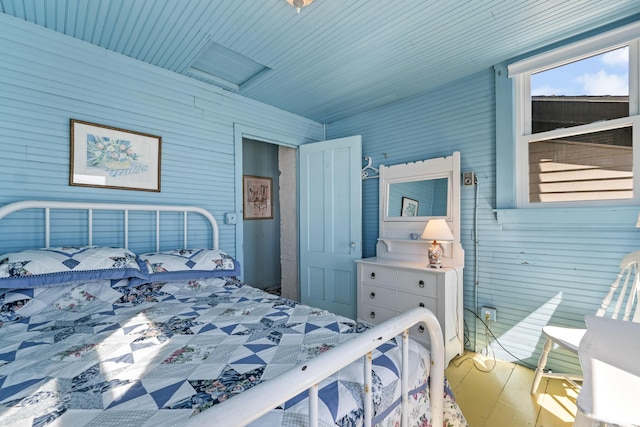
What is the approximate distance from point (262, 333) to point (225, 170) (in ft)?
6.51

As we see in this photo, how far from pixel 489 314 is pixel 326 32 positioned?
2.55 metres

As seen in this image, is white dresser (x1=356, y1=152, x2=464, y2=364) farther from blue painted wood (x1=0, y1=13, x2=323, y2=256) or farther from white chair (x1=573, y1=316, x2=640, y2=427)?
blue painted wood (x1=0, y1=13, x2=323, y2=256)

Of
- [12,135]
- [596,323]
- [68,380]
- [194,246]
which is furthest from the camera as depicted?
[194,246]

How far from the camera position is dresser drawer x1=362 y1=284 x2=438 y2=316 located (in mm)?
2285

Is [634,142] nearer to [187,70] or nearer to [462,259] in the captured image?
[462,259]

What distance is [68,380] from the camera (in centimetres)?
90

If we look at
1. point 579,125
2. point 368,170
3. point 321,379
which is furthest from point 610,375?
point 368,170

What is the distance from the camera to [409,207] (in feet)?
9.38

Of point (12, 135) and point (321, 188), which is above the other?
point (12, 135)

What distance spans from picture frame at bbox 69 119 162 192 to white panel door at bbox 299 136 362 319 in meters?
1.59

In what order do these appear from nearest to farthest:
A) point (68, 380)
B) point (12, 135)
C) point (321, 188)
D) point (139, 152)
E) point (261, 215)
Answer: point (68, 380), point (12, 135), point (139, 152), point (321, 188), point (261, 215)

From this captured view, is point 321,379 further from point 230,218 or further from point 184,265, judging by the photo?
point 230,218

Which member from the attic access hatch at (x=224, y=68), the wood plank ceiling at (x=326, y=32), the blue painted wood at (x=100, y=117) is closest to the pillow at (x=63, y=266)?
the blue painted wood at (x=100, y=117)

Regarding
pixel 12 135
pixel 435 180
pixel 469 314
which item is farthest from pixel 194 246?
pixel 469 314
